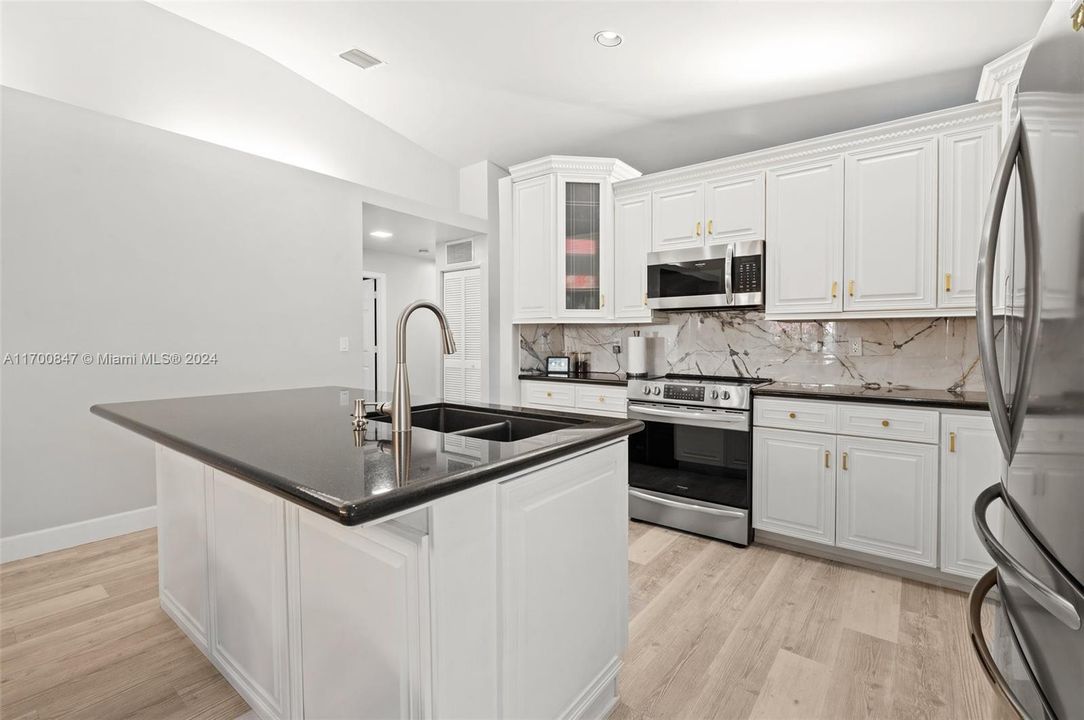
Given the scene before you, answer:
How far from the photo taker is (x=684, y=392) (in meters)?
3.27

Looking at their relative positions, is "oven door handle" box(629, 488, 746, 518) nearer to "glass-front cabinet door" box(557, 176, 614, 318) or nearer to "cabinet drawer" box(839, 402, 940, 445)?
"cabinet drawer" box(839, 402, 940, 445)

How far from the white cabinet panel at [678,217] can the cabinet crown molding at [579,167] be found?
0.50 m

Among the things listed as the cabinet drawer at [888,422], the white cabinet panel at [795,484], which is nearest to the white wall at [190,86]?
the white cabinet panel at [795,484]

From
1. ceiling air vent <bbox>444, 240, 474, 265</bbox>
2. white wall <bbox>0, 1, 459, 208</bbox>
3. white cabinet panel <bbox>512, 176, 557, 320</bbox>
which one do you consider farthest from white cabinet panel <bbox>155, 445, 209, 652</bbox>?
ceiling air vent <bbox>444, 240, 474, 265</bbox>

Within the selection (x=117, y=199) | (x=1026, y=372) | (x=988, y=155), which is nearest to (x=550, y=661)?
(x=1026, y=372)

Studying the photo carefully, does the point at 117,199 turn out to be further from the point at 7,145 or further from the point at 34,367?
the point at 34,367

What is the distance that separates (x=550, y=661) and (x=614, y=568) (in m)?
0.37

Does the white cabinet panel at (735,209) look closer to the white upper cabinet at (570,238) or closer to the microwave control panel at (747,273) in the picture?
the microwave control panel at (747,273)

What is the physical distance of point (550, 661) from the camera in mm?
1400

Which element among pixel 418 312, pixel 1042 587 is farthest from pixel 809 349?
pixel 418 312

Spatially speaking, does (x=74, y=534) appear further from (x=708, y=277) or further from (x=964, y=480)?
(x=964, y=480)

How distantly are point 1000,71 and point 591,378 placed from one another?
2824 mm

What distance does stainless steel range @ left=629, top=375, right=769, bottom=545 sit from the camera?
10.1 ft

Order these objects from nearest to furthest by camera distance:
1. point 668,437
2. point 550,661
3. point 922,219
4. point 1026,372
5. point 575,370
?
point 1026,372 → point 550,661 → point 922,219 → point 668,437 → point 575,370
